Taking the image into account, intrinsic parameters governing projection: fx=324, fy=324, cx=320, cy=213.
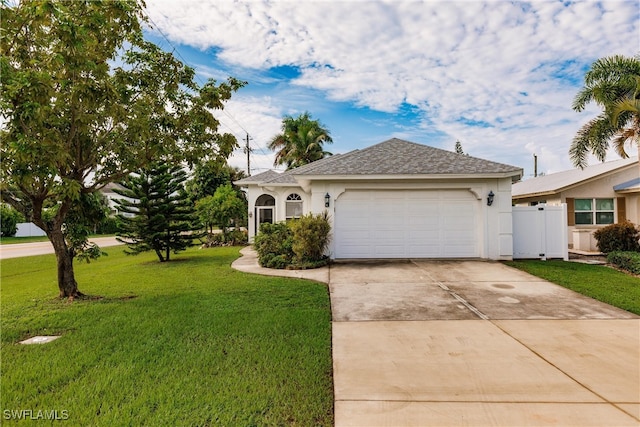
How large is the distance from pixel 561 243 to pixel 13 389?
1334cm

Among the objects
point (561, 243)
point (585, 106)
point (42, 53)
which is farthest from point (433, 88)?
point (42, 53)

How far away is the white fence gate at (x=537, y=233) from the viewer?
10.7m

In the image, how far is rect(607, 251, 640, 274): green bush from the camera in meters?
8.71

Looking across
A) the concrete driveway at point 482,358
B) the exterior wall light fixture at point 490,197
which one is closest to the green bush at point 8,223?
the concrete driveway at point 482,358

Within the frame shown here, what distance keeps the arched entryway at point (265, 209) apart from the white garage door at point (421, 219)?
8.33 m

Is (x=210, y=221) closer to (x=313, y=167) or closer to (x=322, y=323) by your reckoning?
(x=313, y=167)

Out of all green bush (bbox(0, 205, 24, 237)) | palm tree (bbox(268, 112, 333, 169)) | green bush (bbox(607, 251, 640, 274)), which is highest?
palm tree (bbox(268, 112, 333, 169))

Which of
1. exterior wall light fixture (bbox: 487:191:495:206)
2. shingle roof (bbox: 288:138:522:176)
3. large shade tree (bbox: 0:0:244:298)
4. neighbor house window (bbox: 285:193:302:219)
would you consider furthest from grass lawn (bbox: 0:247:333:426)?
neighbor house window (bbox: 285:193:302:219)

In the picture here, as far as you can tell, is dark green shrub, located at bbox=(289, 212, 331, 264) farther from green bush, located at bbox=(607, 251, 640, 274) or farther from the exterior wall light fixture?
green bush, located at bbox=(607, 251, 640, 274)

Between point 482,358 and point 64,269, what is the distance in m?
7.78

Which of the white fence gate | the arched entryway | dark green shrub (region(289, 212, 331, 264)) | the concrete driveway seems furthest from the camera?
the arched entryway

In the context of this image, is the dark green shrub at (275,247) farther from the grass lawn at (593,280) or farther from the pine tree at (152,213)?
the grass lawn at (593,280)

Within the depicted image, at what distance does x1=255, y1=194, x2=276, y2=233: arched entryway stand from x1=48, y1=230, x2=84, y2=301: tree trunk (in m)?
11.5

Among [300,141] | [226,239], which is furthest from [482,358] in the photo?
[300,141]
